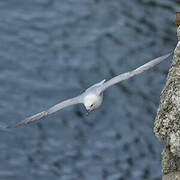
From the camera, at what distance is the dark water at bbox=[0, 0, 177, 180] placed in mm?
14594

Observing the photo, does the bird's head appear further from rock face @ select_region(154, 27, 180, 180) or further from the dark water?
rock face @ select_region(154, 27, 180, 180)

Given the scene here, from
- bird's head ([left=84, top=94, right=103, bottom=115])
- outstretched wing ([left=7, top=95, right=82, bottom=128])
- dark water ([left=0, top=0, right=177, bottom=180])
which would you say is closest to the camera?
outstretched wing ([left=7, top=95, right=82, bottom=128])

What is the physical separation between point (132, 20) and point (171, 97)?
1256cm

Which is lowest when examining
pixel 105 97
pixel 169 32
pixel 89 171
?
pixel 89 171

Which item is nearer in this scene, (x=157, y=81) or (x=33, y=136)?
(x=33, y=136)

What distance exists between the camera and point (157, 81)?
1688 cm

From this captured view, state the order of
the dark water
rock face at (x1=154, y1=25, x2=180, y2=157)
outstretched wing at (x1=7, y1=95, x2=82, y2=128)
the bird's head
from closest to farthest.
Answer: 1. rock face at (x1=154, y1=25, x2=180, y2=157)
2. outstretched wing at (x1=7, y1=95, x2=82, y2=128)
3. the bird's head
4. the dark water

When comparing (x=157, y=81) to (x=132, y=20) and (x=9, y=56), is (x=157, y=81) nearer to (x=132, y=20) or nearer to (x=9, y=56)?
(x=132, y=20)

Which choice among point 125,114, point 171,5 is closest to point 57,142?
point 125,114

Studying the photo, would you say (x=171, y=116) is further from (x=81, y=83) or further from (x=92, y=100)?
(x=81, y=83)

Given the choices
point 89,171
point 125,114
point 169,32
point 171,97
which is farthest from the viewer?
point 169,32

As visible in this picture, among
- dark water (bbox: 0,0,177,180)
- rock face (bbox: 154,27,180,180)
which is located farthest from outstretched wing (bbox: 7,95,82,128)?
rock face (bbox: 154,27,180,180)

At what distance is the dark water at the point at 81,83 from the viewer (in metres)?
14.6

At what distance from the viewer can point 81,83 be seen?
16922mm
